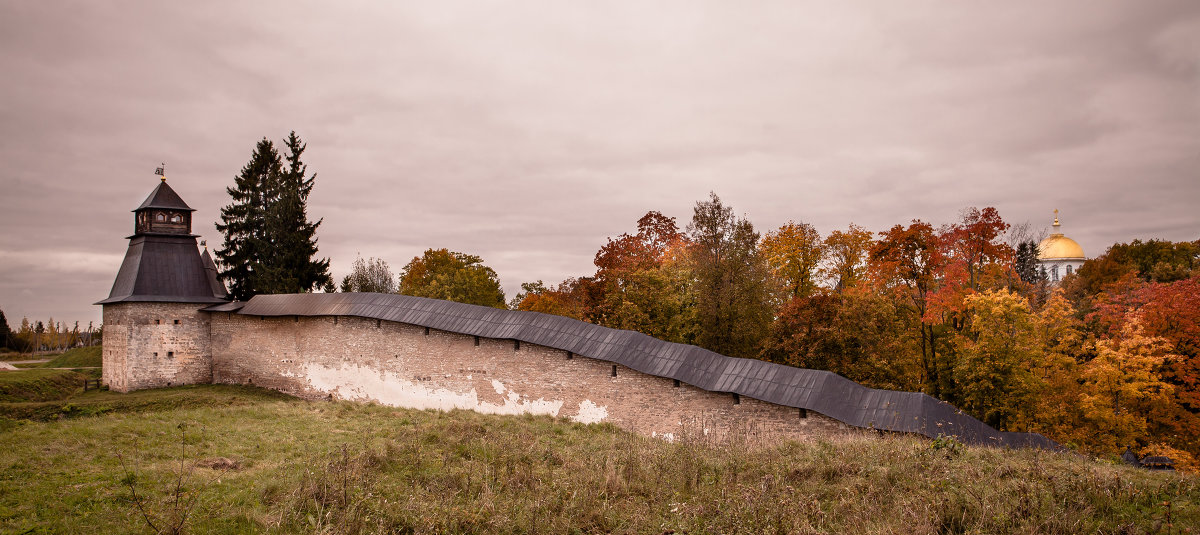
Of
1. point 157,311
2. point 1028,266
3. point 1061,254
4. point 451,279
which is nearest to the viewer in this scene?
point 157,311

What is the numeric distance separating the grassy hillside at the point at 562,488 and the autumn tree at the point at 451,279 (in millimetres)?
21229

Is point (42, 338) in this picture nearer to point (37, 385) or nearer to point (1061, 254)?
point (37, 385)

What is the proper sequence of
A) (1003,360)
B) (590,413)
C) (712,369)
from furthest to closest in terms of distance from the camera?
(1003,360) < (590,413) < (712,369)

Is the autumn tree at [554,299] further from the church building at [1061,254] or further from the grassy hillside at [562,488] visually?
the church building at [1061,254]

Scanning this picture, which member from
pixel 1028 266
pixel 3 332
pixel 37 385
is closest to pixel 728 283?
pixel 37 385

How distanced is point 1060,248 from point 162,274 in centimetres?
6612

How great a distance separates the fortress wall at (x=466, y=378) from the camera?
11.2m

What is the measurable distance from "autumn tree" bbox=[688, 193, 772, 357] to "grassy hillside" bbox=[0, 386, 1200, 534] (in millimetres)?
9270

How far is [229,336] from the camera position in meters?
20.5

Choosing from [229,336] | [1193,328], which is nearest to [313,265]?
[229,336]

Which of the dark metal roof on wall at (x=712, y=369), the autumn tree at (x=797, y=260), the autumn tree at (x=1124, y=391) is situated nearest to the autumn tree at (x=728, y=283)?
the autumn tree at (x=797, y=260)

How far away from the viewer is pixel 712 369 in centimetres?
1158

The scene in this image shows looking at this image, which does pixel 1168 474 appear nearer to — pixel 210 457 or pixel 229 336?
pixel 210 457

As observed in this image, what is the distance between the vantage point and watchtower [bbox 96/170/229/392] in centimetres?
2031
